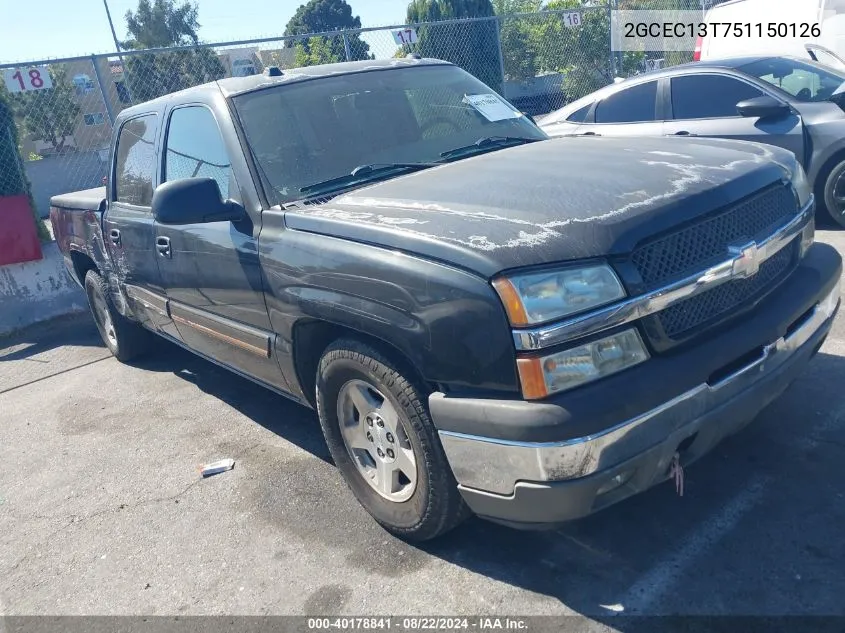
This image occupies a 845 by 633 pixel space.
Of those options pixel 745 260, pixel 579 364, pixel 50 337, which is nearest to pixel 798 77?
pixel 745 260

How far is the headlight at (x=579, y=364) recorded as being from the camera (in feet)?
7.54

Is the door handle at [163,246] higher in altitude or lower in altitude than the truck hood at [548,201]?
lower

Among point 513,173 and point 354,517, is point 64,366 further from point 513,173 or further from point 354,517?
point 513,173

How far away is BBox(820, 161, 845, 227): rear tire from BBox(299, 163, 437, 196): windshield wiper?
456 cm

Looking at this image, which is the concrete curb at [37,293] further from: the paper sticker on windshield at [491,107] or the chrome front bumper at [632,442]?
the chrome front bumper at [632,442]

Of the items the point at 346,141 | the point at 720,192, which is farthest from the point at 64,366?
the point at 720,192

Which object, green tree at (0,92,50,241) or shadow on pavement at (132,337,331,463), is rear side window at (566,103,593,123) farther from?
green tree at (0,92,50,241)

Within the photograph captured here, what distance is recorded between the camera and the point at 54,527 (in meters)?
3.73

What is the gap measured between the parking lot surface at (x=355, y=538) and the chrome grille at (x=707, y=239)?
106 cm

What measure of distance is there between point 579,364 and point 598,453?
278mm

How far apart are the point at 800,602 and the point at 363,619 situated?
1.49 m

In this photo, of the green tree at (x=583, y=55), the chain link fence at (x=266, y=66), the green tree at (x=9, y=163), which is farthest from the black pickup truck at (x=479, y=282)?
the green tree at (x=583, y=55)

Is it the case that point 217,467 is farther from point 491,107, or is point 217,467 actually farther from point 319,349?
point 491,107

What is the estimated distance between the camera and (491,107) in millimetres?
4184
